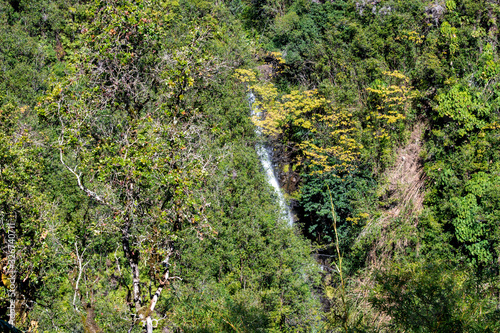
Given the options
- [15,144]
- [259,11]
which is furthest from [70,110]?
[259,11]

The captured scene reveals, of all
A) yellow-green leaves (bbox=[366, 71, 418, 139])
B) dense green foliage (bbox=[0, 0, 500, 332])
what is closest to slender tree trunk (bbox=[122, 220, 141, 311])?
dense green foliage (bbox=[0, 0, 500, 332])

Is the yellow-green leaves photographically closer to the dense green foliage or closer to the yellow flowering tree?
the dense green foliage

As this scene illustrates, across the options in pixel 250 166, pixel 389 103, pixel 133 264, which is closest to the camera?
pixel 133 264

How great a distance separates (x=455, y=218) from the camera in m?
10.1

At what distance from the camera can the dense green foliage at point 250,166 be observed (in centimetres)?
530

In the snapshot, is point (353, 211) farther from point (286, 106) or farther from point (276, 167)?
point (286, 106)

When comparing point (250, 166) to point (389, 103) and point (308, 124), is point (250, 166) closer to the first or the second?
point (308, 124)

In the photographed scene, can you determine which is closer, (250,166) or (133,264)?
(133,264)

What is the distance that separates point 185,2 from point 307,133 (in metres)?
8.44

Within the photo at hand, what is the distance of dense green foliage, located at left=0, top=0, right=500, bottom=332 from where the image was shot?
530 centimetres

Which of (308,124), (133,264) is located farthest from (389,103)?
(133,264)

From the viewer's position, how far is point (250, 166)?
11.1 meters

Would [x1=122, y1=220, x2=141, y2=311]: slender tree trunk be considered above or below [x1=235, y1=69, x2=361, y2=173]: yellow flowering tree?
above

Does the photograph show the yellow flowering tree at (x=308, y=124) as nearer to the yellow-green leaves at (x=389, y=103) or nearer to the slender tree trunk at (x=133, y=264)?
the yellow-green leaves at (x=389, y=103)
